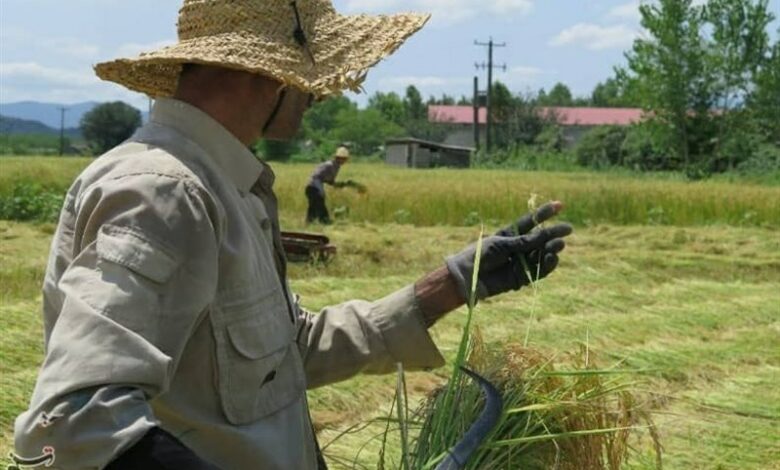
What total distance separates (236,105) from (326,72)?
17 centimetres

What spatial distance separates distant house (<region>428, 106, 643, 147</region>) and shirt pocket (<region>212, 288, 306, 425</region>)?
72.2 metres

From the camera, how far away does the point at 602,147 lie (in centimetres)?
5141

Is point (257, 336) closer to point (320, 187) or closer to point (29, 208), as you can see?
point (320, 187)

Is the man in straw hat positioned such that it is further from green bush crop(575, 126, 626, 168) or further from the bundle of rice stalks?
green bush crop(575, 126, 626, 168)

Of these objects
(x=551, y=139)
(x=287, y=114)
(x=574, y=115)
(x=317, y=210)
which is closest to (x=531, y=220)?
(x=287, y=114)

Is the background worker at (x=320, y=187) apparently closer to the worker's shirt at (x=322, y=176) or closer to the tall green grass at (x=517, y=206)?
the worker's shirt at (x=322, y=176)

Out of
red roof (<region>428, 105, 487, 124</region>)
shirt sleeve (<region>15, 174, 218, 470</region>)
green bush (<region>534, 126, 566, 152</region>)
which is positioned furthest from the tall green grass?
red roof (<region>428, 105, 487, 124</region>)

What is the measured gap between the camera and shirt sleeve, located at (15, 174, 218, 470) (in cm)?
161

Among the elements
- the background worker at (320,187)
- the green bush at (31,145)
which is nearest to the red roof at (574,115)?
the green bush at (31,145)

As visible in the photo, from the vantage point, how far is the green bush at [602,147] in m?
50.8

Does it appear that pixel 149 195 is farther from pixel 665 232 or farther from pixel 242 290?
pixel 665 232

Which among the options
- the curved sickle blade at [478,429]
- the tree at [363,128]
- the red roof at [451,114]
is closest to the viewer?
the curved sickle blade at [478,429]

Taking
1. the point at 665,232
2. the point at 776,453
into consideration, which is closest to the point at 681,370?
the point at 776,453

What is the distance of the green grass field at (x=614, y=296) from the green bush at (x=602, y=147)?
31602mm
